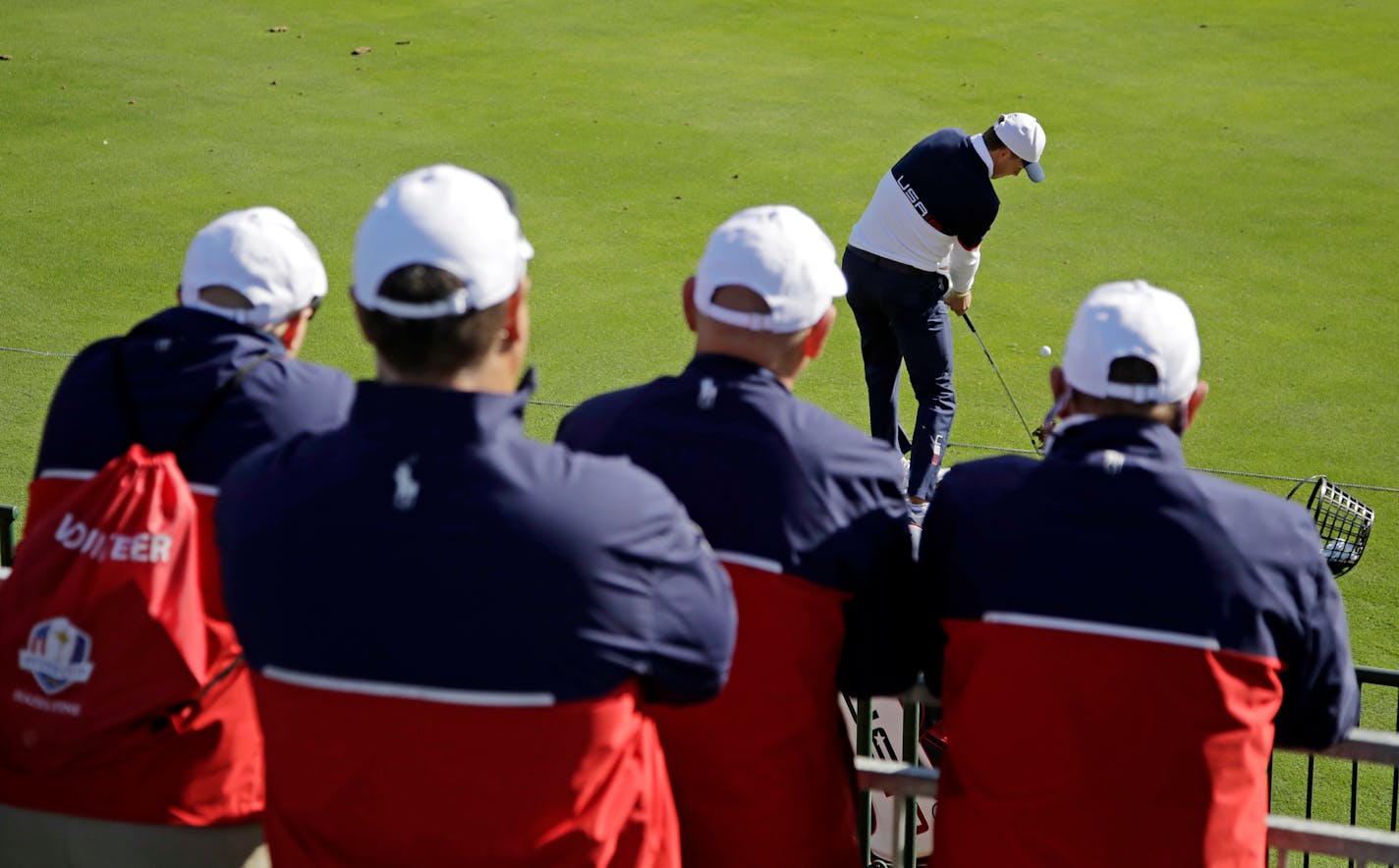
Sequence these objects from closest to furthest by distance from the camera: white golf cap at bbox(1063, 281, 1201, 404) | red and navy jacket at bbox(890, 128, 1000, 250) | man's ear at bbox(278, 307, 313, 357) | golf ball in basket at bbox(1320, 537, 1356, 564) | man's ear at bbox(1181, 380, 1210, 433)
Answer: white golf cap at bbox(1063, 281, 1201, 404) < man's ear at bbox(1181, 380, 1210, 433) < man's ear at bbox(278, 307, 313, 357) < golf ball in basket at bbox(1320, 537, 1356, 564) < red and navy jacket at bbox(890, 128, 1000, 250)

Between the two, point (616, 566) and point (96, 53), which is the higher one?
point (616, 566)

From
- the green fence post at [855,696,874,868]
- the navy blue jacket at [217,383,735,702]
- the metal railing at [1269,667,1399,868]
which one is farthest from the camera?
the metal railing at [1269,667,1399,868]

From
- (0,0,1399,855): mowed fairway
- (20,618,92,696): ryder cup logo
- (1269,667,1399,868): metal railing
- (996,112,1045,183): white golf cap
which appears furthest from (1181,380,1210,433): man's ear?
(996,112,1045,183): white golf cap

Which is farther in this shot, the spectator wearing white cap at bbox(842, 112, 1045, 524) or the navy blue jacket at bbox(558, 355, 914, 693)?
the spectator wearing white cap at bbox(842, 112, 1045, 524)

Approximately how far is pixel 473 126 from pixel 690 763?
12.6 metres

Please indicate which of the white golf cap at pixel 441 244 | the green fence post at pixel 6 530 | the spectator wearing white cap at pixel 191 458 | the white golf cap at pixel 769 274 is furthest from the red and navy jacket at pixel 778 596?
the green fence post at pixel 6 530

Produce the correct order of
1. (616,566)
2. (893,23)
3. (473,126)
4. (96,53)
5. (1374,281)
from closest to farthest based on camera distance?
(616,566) → (1374,281) → (473,126) → (96,53) → (893,23)

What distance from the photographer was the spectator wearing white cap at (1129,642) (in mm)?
2641

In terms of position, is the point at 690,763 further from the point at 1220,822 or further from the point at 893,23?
the point at 893,23

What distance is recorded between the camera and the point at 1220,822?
2.69 m

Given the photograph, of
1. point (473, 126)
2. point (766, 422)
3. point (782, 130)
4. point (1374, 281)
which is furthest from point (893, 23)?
point (766, 422)

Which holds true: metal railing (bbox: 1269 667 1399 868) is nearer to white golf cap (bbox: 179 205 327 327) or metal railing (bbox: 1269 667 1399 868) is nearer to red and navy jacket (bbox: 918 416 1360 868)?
red and navy jacket (bbox: 918 416 1360 868)

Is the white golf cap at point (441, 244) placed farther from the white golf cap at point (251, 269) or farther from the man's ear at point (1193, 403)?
the man's ear at point (1193, 403)

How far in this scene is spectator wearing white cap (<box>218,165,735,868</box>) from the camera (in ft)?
7.36
